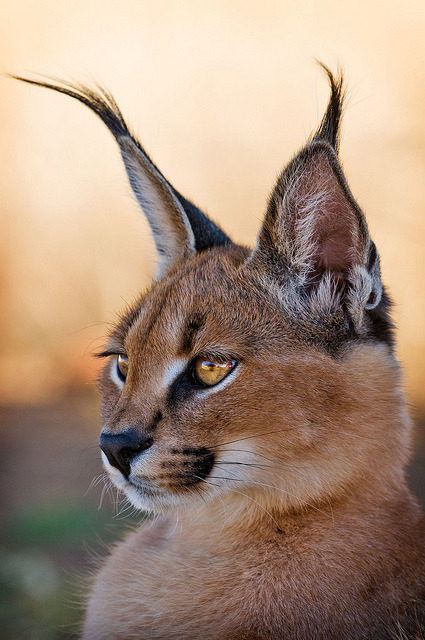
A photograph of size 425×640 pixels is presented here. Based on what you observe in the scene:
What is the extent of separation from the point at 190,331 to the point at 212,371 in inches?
7.4

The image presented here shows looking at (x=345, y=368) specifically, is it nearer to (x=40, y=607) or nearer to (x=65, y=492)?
(x=40, y=607)

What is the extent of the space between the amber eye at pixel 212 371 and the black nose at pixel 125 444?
0.30 metres

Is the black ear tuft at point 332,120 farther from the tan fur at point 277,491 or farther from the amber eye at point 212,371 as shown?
the amber eye at point 212,371

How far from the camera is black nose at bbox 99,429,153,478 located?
2.52 metres

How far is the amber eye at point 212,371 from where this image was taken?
2654 millimetres

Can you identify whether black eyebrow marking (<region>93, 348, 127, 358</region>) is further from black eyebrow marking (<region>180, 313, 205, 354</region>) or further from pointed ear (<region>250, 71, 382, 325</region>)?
pointed ear (<region>250, 71, 382, 325</region>)

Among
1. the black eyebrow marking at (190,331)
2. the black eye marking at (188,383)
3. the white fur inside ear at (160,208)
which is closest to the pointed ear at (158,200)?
the white fur inside ear at (160,208)

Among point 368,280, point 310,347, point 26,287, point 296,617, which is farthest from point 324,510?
point 26,287

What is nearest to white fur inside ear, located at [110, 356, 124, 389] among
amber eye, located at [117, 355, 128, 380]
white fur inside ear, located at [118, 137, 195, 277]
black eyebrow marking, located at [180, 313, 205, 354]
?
amber eye, located at [117, 355, 128, 380]

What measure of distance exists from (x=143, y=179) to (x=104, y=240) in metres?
1.79

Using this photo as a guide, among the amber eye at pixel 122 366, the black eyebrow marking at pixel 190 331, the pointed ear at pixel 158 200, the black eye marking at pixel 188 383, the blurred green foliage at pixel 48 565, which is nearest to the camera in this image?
the black eye marking at pixel 188 383

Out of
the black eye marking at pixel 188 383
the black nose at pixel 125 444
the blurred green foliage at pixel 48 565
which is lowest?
the blurred green foliage at pixel 48 565

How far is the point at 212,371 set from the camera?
105 inches

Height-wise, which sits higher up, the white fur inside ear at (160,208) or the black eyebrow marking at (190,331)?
the white fur inside ear at (160,208)
